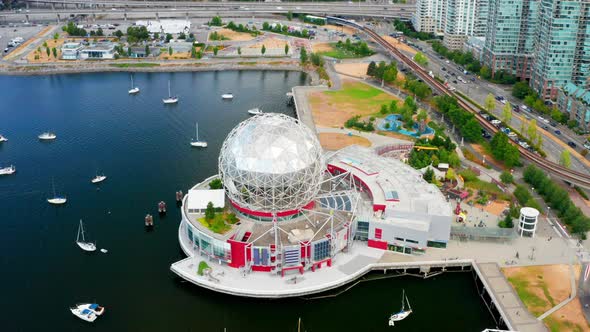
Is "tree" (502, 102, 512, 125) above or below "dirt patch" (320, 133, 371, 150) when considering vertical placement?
above

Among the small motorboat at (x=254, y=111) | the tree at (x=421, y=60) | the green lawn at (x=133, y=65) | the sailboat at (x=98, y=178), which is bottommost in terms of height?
the sailboat at (x=98, y=178)

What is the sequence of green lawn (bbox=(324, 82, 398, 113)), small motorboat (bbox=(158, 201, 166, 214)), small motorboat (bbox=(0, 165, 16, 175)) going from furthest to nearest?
green lawn (bbox=(324, 82, 398, 113)) < small motorboat (bbox=(0, 165, 16, 175)) < small motorboat (bbox=(158, 201, 166, 214))

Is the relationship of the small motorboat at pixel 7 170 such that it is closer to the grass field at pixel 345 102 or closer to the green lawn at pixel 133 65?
the grass field at pixel 345 102

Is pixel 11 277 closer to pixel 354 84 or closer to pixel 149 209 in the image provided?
pixel 149 209

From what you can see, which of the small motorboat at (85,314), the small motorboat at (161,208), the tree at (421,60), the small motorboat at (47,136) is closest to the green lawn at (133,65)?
the small motorboat at (47,136)

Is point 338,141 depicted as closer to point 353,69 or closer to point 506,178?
point 506,178

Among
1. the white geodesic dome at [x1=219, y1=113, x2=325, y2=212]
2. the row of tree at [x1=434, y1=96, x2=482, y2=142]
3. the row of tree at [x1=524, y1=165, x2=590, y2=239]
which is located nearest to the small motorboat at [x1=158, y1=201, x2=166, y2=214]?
the white geodesic dome at [x1=219, y1=113, x2=325, y2=212]

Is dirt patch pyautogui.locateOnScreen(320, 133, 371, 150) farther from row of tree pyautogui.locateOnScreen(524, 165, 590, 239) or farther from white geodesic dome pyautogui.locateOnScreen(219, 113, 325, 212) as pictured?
white geodesic dome pyautogui.locateOnScreen(219, 113, 325, 212)
